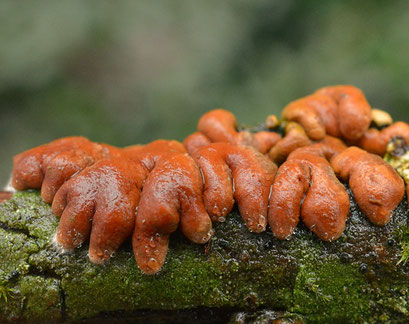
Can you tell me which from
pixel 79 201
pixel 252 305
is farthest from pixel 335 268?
pixel 79 201

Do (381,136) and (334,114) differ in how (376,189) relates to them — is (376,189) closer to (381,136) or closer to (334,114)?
(381,136)

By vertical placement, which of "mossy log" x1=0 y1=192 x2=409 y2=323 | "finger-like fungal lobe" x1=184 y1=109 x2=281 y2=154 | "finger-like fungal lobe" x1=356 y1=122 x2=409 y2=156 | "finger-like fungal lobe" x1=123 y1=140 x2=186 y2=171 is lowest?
"mossy log" x1=0 y1=192 x2=409 y2=323

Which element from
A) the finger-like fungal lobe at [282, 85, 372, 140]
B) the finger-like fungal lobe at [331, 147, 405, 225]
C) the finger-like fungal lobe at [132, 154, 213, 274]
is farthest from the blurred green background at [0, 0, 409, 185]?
the finger-like fungal lobe at [132, 154, 213, 274]

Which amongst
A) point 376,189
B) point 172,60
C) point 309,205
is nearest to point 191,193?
point 309,205

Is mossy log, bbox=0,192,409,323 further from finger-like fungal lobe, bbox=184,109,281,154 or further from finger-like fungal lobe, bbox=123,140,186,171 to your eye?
finger-like fungal lobe, bbox=184,109,281,154

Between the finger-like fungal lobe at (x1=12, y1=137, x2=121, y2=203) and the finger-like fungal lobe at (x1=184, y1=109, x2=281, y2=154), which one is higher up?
the finger-like fungal lobe at (x1=184, y1=109, x2=281, y2=154)

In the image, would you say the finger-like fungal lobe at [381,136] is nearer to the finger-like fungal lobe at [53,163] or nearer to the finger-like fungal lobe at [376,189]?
the finger-like fungal lobe at [376,189]

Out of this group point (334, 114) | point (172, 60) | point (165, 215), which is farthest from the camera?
point (172, 60)
